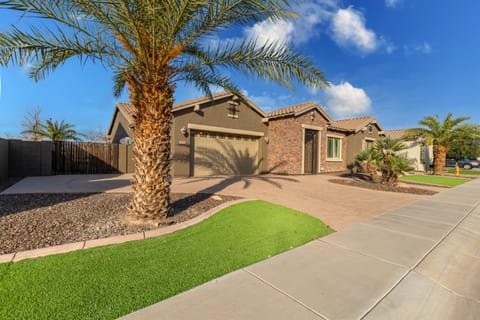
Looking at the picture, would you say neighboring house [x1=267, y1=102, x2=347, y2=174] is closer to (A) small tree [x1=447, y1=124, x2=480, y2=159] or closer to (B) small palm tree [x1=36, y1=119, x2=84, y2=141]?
(A) small tree [x1=447, y1=124, x2=480, y2=159]

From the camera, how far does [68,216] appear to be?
16.7 ft

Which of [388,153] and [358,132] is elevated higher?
[358,132]

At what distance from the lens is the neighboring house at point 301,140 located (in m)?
15.2

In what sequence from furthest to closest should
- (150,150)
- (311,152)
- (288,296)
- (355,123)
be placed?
1. (355,123)
2. (311,152)
3. (150,150)
4. (288,296)

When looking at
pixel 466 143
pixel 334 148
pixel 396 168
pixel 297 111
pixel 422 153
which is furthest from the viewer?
A: pixel 466 143

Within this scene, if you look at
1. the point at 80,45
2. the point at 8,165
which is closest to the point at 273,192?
the point at 80,45

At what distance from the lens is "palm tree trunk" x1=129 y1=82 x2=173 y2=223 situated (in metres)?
4.86

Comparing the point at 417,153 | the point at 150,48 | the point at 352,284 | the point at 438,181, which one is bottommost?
the point at 352,284

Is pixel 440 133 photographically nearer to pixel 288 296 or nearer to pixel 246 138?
pixel 246 138

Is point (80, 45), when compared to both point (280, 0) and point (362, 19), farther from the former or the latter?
point (362, 19)

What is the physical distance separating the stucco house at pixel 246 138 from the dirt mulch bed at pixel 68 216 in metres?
6.00

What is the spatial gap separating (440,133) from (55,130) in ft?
122

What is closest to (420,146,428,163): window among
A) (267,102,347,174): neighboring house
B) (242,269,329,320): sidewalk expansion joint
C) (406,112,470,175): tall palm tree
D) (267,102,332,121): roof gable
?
(406,112,470,175): tall palm tree

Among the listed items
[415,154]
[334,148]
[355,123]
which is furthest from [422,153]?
[334,148]
